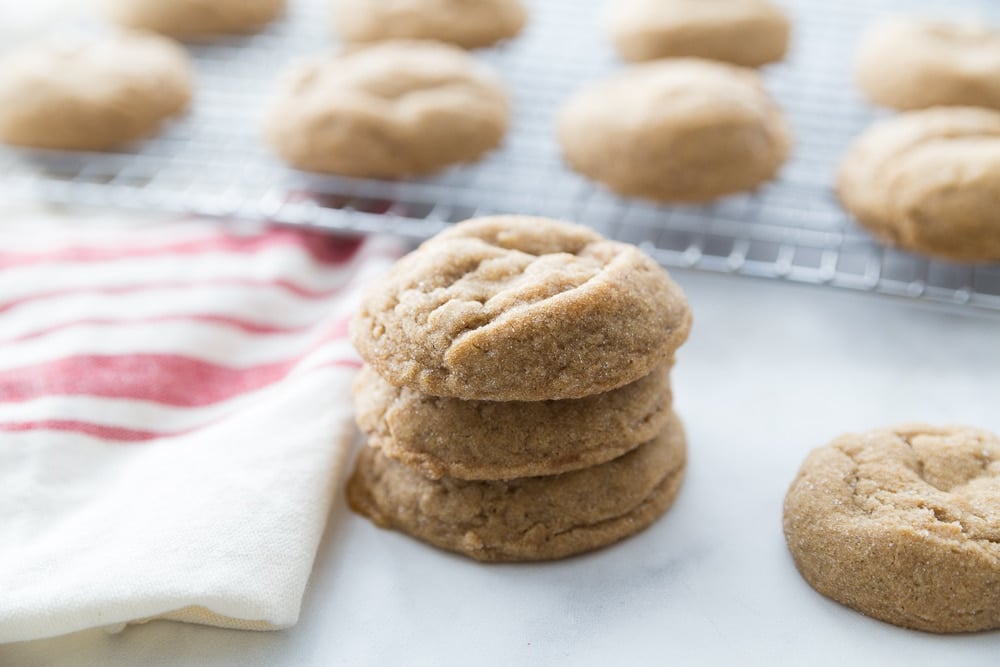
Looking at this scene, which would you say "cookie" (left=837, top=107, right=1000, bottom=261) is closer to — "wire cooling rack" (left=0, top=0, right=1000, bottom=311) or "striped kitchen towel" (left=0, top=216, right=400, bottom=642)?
"wire cooling rack" (left=0, top=0, right=1000, bottom=311)

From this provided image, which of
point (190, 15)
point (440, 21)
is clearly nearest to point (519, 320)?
point (440, 21)

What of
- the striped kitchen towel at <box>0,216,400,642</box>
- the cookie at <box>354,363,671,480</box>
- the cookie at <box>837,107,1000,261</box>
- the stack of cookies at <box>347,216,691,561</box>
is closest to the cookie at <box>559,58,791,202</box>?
the cookie at <box>837,107,1000,261</box>

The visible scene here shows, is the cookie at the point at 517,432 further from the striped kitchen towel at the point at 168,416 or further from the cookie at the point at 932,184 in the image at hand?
the cookie at the point at 932,184

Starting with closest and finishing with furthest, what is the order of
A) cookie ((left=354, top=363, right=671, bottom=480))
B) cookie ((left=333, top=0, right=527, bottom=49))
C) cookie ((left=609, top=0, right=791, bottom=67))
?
cookie ((left=354, top=363, right=671, bottom=480)) < cookie ((left=609, top=0, right=791, bottom=67)) < cookie ((left=333, top=0, right=527, bottom=49))

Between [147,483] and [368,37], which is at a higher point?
[368,37]

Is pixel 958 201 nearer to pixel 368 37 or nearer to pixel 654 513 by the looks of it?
pixel 654 513

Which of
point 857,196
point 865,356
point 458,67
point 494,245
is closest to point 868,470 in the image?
point 865,356
